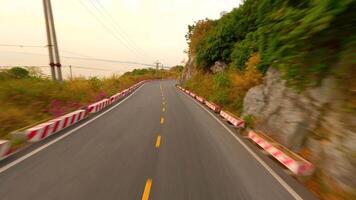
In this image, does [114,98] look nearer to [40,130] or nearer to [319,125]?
[40,130]

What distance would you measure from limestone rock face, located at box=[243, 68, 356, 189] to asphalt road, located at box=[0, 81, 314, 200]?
3.50 feet

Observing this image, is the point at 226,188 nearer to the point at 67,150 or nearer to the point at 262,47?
the point at 67,150

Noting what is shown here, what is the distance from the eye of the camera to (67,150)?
360 inches

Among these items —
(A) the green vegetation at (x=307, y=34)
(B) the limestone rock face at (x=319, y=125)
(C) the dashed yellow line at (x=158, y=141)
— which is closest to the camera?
(B) the limestone rock face at (x=319, y=125)

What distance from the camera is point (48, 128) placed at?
11.1m

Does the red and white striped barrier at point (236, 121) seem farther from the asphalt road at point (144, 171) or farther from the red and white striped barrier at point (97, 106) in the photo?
the red and white striped barrier at point (97, 106)

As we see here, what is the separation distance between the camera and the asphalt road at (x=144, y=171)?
5.96 meters

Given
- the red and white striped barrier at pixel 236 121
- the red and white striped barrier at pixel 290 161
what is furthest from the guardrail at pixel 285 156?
the red and white striped barrier at pixel 236 121

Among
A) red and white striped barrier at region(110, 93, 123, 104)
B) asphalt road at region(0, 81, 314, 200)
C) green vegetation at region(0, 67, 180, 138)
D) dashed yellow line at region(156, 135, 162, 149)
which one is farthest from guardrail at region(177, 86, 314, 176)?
red and white striped barrier at region(110, 93, 123, 104)

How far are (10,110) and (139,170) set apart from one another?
9.68m

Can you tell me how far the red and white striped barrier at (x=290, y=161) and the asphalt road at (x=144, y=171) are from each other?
0.26 m

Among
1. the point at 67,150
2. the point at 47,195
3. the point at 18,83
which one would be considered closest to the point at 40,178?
the point at 47,195

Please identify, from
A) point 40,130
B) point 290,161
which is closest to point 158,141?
point 40,130

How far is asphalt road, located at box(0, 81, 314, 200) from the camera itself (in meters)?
5.96
